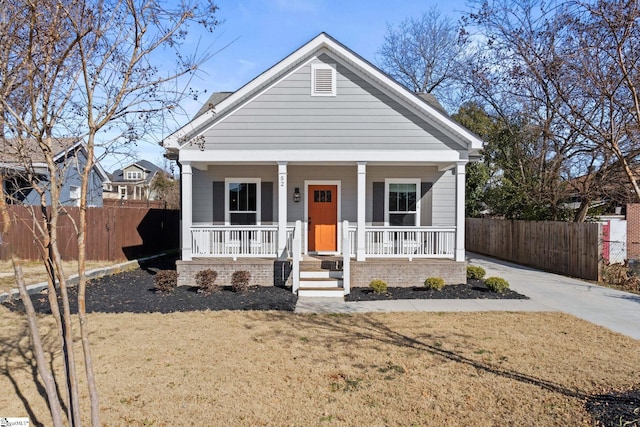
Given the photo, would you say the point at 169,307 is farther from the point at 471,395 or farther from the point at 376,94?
the point at 376,94

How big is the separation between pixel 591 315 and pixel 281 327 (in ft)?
20.5

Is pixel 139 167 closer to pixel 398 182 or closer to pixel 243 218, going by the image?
pixel 243 218

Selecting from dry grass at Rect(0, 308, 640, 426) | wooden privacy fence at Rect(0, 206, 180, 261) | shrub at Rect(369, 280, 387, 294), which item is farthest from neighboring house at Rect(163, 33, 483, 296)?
wooden privacy fence at Rect(0, 206, 180, 261)

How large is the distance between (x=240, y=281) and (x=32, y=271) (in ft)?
24.6

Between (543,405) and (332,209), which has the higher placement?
(332,209)

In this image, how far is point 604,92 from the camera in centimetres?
448

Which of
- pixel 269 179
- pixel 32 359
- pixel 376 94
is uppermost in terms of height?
pixel 376 94

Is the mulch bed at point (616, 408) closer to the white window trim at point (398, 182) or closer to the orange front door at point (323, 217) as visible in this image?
the white window trim at point (398, 182)

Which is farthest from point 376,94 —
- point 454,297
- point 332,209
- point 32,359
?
point 32,359

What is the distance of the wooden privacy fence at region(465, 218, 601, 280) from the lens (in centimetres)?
1224

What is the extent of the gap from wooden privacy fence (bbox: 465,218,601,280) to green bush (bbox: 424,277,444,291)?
5564 mm

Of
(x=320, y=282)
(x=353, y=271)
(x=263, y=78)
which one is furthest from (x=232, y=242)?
(x=263, y=78)

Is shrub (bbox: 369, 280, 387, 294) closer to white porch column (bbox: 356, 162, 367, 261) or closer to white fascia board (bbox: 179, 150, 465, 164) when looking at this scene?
white porch column (bbox: 356, 162, 367, 261)

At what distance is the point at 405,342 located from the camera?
613 centimetres
